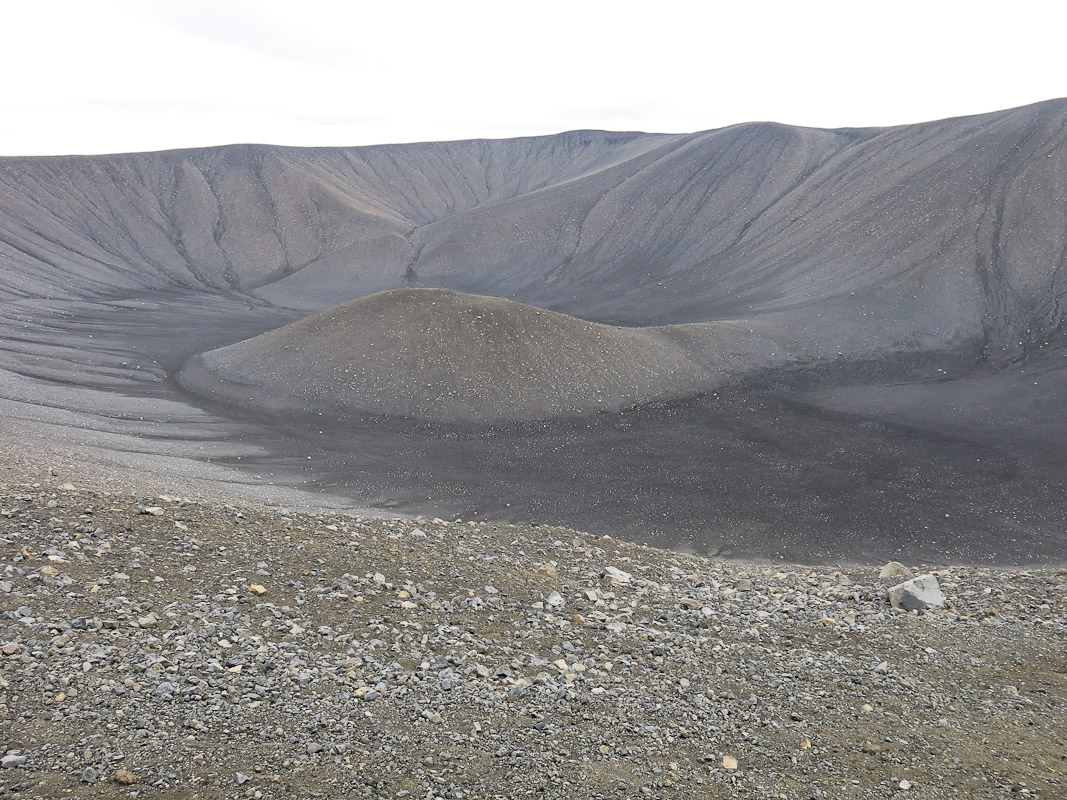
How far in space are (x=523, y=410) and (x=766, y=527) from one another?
41.8 ft

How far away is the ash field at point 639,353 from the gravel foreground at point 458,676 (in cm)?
695

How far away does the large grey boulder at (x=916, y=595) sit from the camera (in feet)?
31.3

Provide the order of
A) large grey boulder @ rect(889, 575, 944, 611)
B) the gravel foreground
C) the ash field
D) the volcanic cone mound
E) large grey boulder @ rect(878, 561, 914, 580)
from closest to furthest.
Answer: the gravel foreground, large grey boulder @ rect(889, 575, 944, 611), large grey boulder @ rect(878, 561, 914, 580), the ash field, the volcanic cone mound

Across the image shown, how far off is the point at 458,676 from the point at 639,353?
30484 millimetres

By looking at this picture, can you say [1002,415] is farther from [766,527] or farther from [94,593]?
[94,593]

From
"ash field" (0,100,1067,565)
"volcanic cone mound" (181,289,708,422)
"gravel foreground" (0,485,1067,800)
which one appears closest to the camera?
"gravel foreground" (0,485,1067,800)

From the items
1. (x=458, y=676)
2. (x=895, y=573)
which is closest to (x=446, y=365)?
(x=895, y=573)

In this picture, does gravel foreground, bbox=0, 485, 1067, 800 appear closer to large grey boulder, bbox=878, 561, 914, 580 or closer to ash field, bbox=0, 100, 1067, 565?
large grey boulder, bbox=878, 561, 914, 580

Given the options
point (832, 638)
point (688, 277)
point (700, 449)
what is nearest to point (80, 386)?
point (700, 449)

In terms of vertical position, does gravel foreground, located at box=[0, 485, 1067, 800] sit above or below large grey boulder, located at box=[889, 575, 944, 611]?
above

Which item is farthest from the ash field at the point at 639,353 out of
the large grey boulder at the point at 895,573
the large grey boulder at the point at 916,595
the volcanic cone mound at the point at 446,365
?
the large grey boulder at the point at 916,595

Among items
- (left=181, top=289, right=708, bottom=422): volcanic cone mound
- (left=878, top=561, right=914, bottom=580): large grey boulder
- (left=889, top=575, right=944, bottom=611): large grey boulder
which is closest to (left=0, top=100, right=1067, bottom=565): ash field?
(left=181, top=289, right=708, bottom=422): volcanic cone mound

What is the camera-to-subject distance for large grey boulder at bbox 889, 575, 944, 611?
9.53m

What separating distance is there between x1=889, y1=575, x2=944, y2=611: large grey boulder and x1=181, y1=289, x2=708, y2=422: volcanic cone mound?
21.8 m
